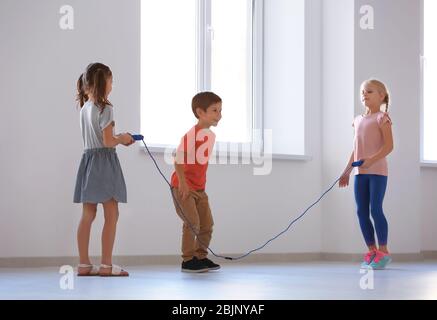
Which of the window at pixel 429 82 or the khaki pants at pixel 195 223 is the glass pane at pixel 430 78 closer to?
the window at pixel 429 82

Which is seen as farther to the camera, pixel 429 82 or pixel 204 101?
pixel 429 82

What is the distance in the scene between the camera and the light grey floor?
335cm

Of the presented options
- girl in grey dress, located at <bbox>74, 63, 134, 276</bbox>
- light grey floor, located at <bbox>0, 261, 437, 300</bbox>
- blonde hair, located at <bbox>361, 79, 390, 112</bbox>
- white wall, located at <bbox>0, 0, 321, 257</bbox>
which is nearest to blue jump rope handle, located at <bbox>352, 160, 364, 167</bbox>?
blonde hair, located at <bbox>361, 79, 390, 112</bbox>

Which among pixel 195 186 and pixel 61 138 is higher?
pixel 61 138

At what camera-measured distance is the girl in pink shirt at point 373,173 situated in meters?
5.04

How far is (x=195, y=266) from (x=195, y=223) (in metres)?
0.23

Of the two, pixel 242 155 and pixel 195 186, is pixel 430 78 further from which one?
pixel 195 186

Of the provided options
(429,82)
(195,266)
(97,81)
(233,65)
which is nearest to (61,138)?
(97,81)

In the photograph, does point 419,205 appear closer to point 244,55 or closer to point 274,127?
point 274,127

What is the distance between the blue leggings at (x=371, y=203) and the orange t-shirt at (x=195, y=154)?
971mm

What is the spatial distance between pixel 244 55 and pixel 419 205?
5.40 feet

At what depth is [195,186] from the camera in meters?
4.73
